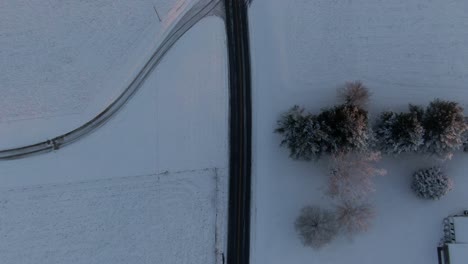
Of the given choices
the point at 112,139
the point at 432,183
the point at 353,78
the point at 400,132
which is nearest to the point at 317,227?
the point at 400,132

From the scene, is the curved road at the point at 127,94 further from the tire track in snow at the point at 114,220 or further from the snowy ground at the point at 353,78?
the snowy ground at the point at 353,78

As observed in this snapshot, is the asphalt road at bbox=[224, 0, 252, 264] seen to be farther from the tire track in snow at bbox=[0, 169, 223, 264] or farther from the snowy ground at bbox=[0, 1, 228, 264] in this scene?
the tire track in snow at bbox=[0, 169, 223, 264]

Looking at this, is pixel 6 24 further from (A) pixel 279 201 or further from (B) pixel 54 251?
(A) pixel 279 201

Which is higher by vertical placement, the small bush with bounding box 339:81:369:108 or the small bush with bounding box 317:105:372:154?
the small bush with bounding box 339:81:369:108

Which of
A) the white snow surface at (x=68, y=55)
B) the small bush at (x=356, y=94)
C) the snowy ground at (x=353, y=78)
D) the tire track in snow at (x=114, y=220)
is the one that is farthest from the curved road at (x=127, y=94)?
the small bush at (x=356, y=94)

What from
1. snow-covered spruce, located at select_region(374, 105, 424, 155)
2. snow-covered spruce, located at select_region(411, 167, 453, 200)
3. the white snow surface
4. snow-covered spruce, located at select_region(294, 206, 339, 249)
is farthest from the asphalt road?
snow-covered spruce, located at select_region(411, 167, 453, 200)

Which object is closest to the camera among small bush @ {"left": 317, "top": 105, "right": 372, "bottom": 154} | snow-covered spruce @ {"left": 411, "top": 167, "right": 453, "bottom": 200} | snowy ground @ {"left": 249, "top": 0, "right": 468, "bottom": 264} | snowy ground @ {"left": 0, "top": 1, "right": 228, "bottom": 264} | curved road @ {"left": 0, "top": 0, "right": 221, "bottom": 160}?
small bush @ {"left": 317, "top": 105, "right": 372, "bottom": 154}

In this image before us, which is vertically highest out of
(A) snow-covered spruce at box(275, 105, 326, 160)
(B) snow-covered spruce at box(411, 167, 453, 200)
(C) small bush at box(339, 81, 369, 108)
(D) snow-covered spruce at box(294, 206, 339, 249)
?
(C) small bush at box(339, 81, 369, 108)

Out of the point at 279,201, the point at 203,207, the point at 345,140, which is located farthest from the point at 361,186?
the point at 203,207
